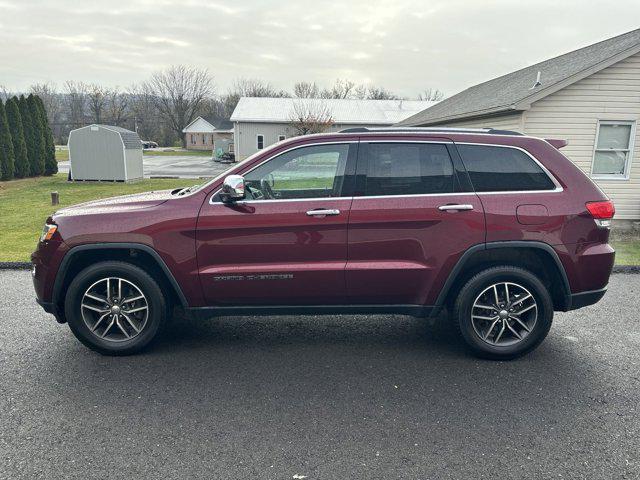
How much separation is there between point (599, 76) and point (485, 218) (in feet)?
31.2

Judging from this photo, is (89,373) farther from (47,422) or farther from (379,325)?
(379,325)

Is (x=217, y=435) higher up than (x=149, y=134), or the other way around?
(x=149, y=134)

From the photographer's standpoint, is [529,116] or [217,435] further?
[529,116]

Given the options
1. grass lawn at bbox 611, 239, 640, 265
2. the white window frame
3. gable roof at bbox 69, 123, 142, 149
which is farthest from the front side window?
gable roof at bbox 69, 123, 142, 149

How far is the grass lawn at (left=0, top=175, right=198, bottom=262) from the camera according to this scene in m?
7.87

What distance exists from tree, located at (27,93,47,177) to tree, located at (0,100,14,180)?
1705 mm

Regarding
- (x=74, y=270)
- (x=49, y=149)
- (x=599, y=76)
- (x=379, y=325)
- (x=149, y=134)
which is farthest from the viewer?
(x=149, y=134)

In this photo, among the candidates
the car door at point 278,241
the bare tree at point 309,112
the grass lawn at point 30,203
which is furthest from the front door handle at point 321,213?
the bare tree at point 309,112

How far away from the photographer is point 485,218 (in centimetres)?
361

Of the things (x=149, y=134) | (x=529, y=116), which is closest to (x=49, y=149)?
(x=529, y=116)

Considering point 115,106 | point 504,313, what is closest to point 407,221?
point 504,313

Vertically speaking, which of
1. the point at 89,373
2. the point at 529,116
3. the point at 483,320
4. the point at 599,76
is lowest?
the point at 89,373

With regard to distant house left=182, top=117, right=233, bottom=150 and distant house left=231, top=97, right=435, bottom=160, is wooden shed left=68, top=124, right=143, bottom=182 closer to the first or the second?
distant house left=231, top=97, right=435, bottom=160

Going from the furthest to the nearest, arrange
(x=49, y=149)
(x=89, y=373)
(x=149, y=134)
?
1. (x=149, y=134)
2. (x=49, y=149)
3. (x=89, y=373)
